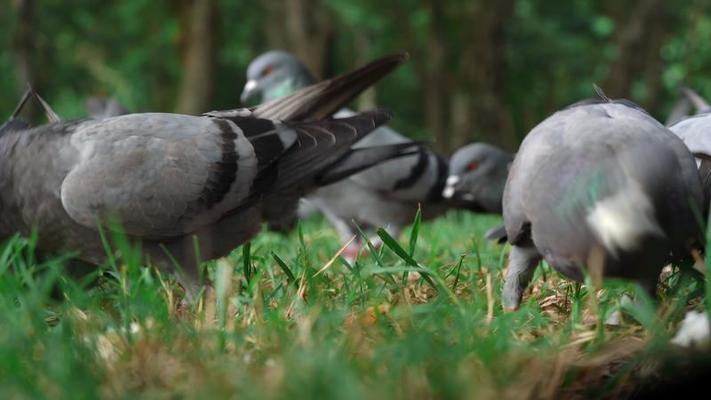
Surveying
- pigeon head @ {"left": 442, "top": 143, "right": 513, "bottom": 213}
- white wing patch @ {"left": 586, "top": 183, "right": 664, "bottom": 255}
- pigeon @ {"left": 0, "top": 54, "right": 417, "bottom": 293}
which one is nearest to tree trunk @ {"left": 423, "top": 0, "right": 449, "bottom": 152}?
pigeon head @ {"left": 442, "top": 143, "right": 513, "bottom": 213}

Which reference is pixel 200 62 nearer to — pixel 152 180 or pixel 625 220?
pixel 152 180

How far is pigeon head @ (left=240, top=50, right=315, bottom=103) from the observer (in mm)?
8328

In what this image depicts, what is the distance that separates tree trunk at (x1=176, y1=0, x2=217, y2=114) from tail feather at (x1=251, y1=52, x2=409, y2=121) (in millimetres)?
8587

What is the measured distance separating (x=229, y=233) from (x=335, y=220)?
3.54 m

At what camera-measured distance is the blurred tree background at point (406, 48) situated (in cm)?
1313

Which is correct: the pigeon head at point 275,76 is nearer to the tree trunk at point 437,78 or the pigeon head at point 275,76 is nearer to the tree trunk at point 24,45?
the tree trunk at point 24,45

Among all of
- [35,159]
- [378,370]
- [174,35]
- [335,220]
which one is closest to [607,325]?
[378,370]

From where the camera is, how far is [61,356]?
210 cm

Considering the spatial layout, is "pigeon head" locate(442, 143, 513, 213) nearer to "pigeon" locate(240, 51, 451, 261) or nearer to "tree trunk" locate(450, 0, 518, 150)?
"pigeon" locate(240, 51, 451, 261)

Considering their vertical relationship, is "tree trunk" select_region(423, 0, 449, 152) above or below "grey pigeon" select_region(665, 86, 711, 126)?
below

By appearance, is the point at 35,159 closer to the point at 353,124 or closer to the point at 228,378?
the point at 353,124

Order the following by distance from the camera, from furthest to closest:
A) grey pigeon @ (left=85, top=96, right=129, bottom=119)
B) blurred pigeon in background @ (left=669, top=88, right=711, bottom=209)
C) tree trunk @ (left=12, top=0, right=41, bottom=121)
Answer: tree trunk @ (left=12, top=0, right=41, bottom=121) < grey pigeon @ (left=85, top=96, right=129, bottom=119) < blurred pigeon in background @ (left=669, top=88, right=711, bottom=209)

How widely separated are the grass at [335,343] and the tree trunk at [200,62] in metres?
10.1

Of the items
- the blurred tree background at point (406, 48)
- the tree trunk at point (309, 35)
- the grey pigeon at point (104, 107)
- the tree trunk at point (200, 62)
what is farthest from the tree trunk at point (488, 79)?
the grey pigeon at point (104, 107)
